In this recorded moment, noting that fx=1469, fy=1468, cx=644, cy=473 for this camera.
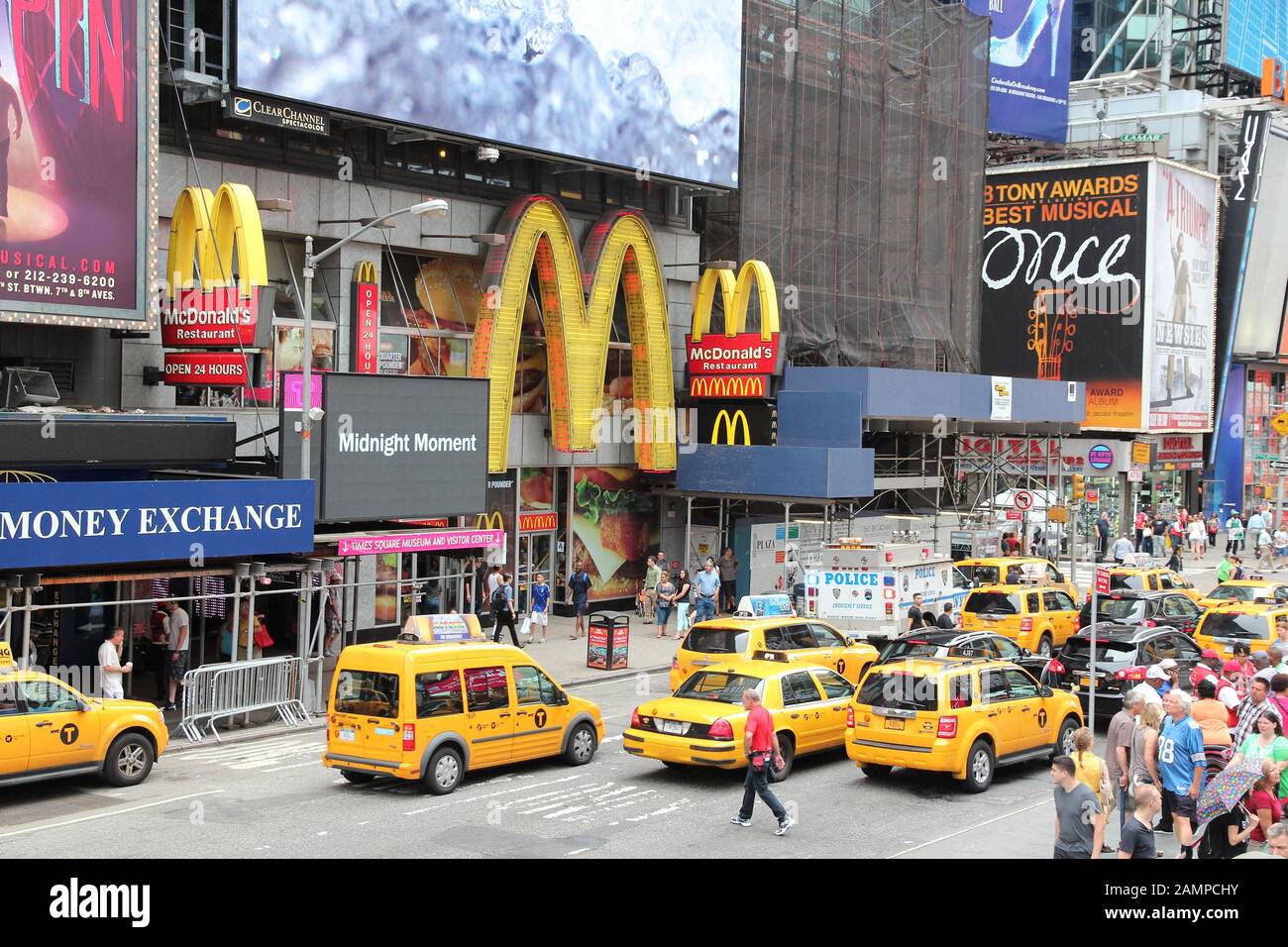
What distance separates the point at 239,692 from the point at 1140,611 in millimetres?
15289

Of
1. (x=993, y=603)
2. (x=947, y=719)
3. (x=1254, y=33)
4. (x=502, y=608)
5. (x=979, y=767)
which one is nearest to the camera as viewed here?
(x=947, y=719)

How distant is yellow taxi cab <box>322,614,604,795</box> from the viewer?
1692cm

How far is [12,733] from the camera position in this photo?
640 inches

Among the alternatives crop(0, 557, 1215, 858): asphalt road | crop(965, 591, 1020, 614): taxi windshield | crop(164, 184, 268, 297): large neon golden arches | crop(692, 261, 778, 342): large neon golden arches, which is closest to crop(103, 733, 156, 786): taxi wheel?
crop(0, 557, 1215, 858): asphalt road

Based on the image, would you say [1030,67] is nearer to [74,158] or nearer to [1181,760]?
[74,158]

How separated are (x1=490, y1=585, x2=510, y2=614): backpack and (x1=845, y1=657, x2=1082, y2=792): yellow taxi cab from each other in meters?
11.4

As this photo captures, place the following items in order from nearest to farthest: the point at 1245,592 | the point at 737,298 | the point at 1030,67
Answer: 1. the point at 1245,592
2. the point at 737,298
3. the point at 1030,67

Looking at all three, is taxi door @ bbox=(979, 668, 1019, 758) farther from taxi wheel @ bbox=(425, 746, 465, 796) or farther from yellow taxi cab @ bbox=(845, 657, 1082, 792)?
taxi wheel @ bbox=(425, 746, 465, 796)

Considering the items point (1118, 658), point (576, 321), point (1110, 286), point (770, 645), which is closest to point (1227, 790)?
point (1118, 658)

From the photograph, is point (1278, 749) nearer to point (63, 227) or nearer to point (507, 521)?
point (63, 227)

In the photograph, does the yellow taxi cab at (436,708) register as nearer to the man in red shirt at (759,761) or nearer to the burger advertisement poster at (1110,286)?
the man in red shirt at (759,761)

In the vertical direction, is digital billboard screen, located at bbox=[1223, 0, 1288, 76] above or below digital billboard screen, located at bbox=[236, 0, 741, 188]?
above

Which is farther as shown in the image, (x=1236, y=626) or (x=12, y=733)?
(x=1236, y=626)
